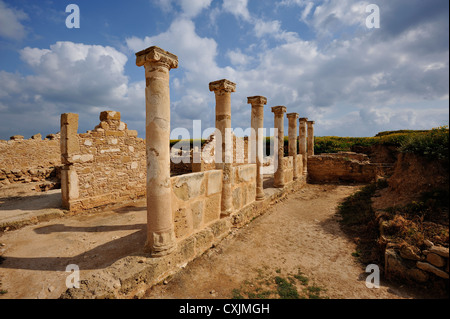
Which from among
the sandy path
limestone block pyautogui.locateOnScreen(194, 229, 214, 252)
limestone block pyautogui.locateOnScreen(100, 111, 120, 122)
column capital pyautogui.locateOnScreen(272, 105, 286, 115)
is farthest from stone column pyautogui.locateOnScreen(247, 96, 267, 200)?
limestone block pyautogui.locateOnScreen(100, 111, 120, 122)

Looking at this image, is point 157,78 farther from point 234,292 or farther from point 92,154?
point 92,154

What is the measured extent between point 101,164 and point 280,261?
7.02 metres

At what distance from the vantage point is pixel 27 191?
33.0ft

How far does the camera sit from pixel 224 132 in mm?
6109

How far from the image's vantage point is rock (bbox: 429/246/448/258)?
356 centimetres

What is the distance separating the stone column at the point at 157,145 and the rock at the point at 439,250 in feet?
14.7

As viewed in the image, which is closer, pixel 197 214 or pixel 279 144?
pixel 197 214

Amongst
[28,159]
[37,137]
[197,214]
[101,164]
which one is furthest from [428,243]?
[37,137]

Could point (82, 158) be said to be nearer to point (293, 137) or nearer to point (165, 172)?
point (165, 172)

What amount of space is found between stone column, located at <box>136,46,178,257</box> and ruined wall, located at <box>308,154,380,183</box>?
475 inches

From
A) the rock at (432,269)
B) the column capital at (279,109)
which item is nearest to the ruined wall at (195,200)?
the rock at (432,269)

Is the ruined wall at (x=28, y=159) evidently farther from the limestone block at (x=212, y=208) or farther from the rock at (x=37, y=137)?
the limestone block at (x=212, y=208)

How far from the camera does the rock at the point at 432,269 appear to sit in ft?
11.6
